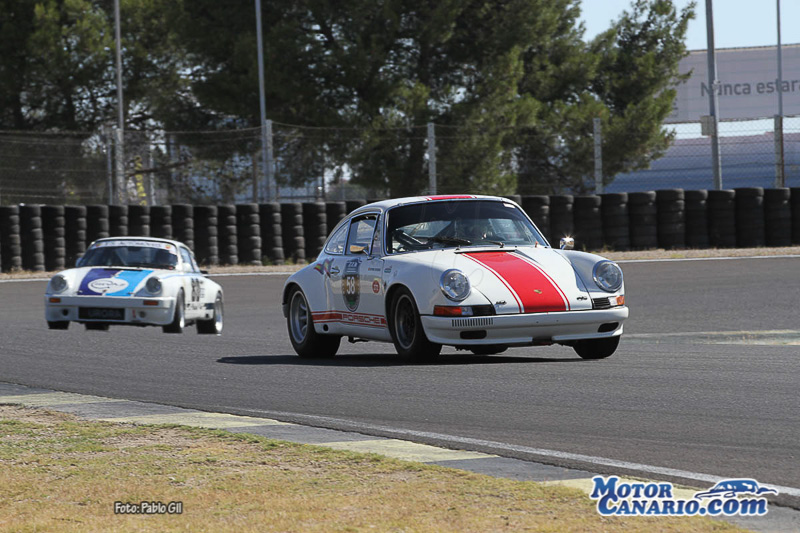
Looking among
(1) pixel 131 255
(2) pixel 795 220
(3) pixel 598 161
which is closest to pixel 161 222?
(1) pixel 131 255

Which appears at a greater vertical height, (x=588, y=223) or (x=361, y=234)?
(x=588, y=223)

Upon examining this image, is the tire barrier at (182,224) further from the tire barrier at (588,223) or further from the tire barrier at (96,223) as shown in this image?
the tire barrier at (588,223)

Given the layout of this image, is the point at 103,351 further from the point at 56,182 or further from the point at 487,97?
the point at 487,97

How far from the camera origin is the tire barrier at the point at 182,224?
947 inches

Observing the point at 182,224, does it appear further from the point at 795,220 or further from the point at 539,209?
the point at 795,220

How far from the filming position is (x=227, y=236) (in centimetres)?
2444

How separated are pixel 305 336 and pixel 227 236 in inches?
542

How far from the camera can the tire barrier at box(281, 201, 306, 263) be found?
2464 cm

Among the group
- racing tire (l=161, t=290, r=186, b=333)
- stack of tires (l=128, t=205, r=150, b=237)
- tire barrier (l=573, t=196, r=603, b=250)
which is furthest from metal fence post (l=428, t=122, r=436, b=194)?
racing tire (l=161, t=290, r=186, b=333)

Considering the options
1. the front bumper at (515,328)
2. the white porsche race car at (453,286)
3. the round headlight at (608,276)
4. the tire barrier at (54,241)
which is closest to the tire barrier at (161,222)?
the tire barrier at (54,241)

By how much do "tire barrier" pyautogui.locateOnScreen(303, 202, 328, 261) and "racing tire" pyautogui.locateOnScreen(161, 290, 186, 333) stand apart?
32.1 ft

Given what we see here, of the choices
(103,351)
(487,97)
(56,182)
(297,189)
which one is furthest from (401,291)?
(487,97)

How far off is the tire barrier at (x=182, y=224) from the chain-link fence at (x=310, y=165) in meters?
2.50

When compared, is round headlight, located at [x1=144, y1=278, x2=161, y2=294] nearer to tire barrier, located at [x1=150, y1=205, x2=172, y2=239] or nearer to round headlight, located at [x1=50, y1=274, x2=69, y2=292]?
round headlight, located at [x1=50, y1=274, x2=69, y2=292]
